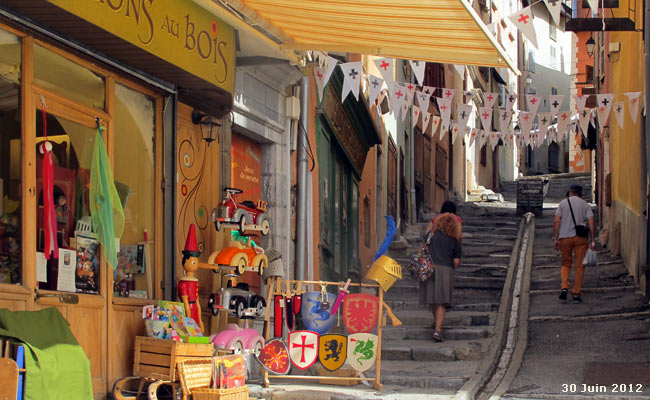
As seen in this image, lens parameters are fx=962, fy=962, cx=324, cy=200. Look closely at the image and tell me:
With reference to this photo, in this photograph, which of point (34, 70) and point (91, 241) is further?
point (91, 241)

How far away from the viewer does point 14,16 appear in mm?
5953

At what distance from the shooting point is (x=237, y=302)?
805cm

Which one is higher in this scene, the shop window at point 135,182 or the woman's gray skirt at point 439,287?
the shop window at point 135,182

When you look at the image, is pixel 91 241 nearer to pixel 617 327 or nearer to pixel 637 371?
pixel 637 371

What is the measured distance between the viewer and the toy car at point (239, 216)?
326 inches

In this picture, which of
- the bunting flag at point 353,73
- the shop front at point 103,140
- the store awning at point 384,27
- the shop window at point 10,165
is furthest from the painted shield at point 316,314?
the bunting flag at point 353,73

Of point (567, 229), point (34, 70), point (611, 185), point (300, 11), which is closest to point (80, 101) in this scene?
point (34, 70)

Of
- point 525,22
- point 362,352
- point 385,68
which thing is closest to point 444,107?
point 385,68

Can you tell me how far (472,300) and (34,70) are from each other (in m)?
9.15

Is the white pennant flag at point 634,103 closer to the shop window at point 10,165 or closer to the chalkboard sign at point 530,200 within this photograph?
the shop window at point 10,165

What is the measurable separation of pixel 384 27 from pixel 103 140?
7.78ft

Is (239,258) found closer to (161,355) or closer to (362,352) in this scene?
(362,352)

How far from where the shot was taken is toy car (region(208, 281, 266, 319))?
8.01 meters

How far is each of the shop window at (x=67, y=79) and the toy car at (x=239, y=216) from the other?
1546 mm
